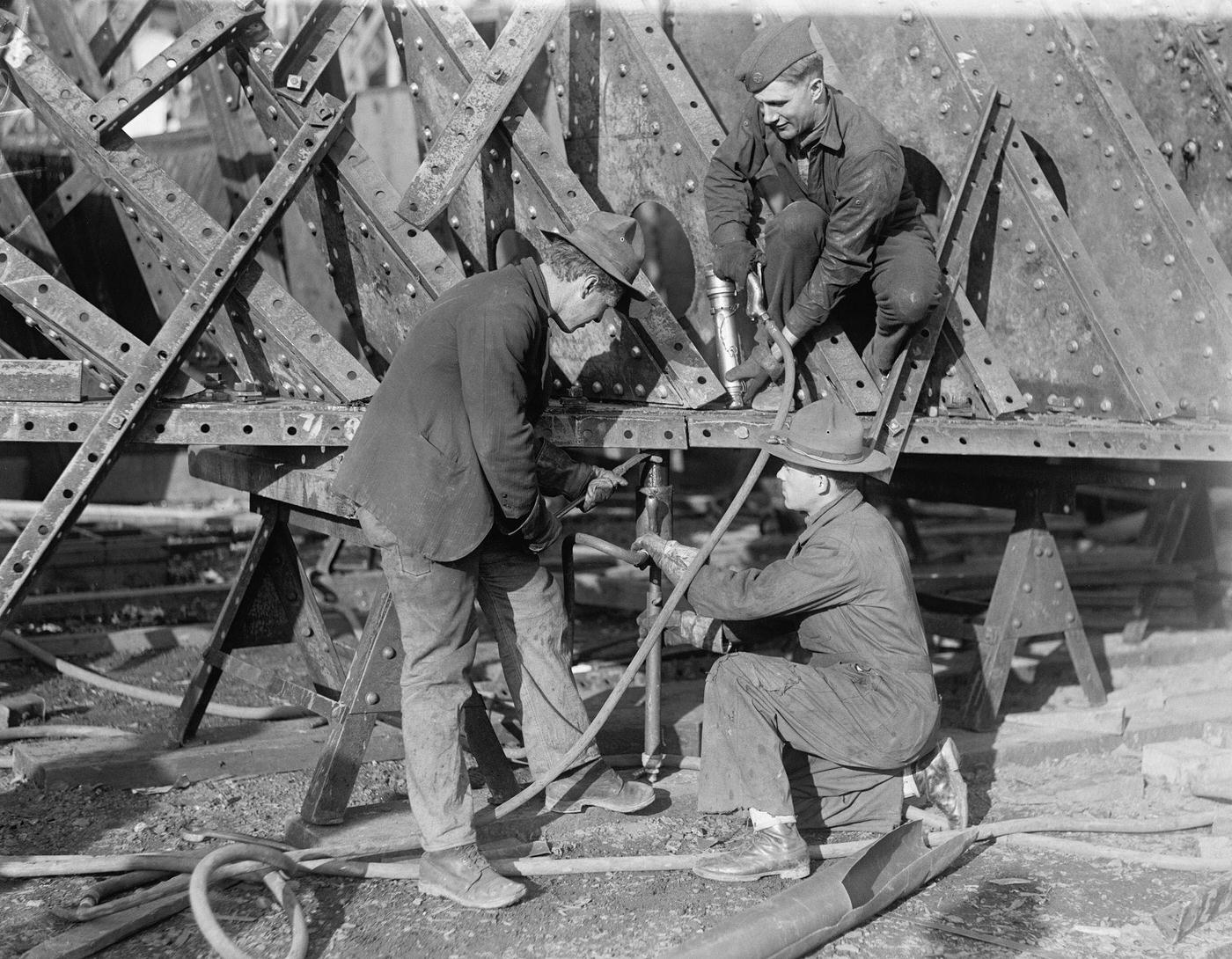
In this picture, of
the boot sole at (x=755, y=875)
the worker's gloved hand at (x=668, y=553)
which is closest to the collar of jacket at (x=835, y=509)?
the worker's gloved hand at (x=668, y=553)

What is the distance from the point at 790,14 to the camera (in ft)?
18.8

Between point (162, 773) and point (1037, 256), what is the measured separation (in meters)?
4.26

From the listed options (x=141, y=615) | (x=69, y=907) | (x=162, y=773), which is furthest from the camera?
(x=141, y=615)

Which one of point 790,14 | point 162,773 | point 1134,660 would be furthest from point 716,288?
point 1134,660

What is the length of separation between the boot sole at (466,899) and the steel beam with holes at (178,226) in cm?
173

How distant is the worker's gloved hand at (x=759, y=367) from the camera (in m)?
5.09

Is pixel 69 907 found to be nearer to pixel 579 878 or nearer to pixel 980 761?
pixel 579 878

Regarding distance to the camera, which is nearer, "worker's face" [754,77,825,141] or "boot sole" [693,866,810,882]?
"boot sole" [693,866,810,882]

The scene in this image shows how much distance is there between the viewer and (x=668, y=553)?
471 centimetres

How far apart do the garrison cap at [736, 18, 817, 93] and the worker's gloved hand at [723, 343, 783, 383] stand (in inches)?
39.6

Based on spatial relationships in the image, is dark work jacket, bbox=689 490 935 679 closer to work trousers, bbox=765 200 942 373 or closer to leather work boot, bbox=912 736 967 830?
leather work boot, bbox=912 736 967 830

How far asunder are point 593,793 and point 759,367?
5.83ft

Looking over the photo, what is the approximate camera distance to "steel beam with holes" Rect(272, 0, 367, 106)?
4.79 meters

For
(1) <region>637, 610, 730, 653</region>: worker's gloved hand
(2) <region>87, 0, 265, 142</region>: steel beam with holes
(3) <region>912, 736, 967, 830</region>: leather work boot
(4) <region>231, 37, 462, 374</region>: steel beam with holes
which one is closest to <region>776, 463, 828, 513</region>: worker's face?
(1) <region>637, 610, 730, 653</region>: worker's gloved hand
